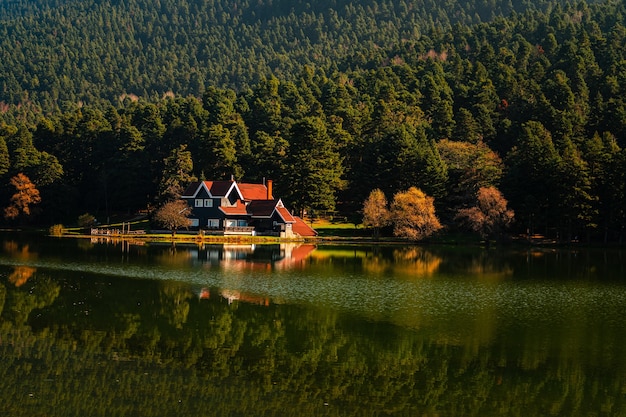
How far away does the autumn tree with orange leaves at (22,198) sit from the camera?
110562 millimetres

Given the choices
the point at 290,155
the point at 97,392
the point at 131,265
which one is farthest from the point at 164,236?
the point at 97,392

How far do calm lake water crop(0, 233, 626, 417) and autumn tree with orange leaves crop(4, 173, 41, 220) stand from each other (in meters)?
60.7

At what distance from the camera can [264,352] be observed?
26.2 meters

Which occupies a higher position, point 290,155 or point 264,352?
point 290,155

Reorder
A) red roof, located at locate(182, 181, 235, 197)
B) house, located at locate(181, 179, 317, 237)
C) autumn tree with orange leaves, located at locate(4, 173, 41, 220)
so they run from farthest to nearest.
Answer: autumn tree with orange leaves, located at locate(4, 173, 41, 220), red roof, located at locate(182, 181, 235, 197), house, located at locate(181, 179, 317, 237)

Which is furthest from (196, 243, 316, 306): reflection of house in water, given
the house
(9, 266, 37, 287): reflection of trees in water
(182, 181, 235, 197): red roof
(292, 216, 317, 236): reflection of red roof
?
(182, 181, 235, 197): red roof

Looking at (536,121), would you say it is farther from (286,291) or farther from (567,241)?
(286,291)

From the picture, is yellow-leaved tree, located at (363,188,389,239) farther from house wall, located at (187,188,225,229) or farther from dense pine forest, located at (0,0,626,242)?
house wall, located at (187,188,225,229)

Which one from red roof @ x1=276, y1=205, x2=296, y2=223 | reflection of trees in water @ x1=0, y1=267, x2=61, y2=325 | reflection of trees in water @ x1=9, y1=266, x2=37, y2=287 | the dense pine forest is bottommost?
reflection of trees in water @ x1=0, y1=267, x2=61, y2=325

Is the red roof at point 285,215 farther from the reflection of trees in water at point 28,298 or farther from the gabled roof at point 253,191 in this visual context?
the reflection of trees in water at point 28,298

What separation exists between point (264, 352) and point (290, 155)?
265ft

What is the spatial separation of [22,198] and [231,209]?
3384cm

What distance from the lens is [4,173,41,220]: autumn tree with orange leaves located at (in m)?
111

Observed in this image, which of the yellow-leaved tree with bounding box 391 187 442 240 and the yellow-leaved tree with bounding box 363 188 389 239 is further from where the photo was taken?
the yellow-leaved tree with bounding box 363 188 389 239
